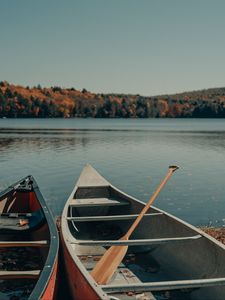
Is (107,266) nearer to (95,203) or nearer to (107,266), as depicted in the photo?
(107,266)

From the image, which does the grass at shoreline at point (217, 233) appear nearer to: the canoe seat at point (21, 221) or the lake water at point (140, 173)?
the lake water at point (140, 173)

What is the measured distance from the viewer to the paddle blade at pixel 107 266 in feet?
29.5

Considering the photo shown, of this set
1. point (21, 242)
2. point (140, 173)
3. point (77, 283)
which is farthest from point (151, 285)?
point (140, 173)

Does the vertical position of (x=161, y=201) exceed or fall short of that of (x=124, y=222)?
it falls short

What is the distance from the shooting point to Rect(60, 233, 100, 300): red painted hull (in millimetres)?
7172

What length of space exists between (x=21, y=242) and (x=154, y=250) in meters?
4.11

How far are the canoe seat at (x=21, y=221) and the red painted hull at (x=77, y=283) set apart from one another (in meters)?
3.82

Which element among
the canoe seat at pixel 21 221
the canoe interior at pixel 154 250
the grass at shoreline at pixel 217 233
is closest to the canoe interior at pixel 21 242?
the canoe seat at pixel 21 221

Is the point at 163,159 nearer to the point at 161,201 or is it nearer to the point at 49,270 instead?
the point at 161,201

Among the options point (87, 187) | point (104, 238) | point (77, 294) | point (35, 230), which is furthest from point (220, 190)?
point (77, 294)

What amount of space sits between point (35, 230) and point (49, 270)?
542cm

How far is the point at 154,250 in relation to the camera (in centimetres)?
1191

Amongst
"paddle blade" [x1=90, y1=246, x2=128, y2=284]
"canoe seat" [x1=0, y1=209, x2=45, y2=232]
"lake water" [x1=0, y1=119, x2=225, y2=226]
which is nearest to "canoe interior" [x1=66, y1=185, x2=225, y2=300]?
"paddle blade" [x1=90, y1=246, x2=128, y2=284]

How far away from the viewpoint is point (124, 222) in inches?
578
